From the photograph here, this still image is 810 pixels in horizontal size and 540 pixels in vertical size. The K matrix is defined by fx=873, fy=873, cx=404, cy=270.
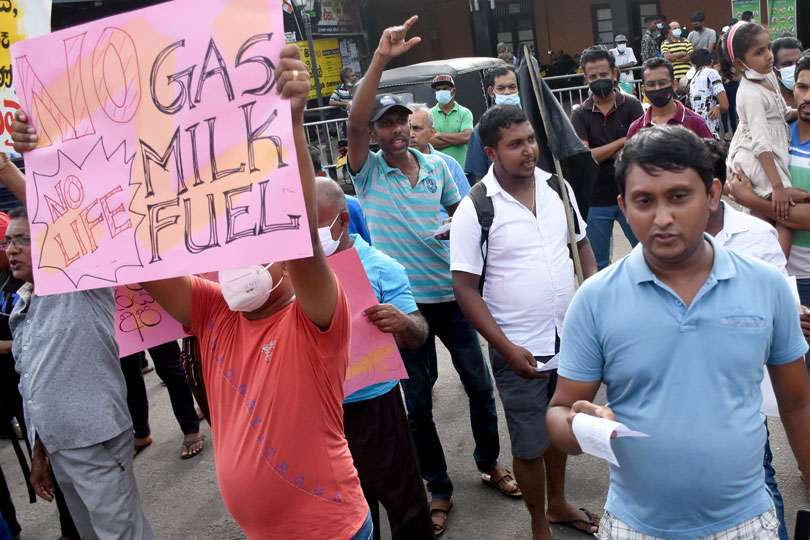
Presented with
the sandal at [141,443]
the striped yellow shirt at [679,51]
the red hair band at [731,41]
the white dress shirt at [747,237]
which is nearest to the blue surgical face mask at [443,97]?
the red hair band at [731,41]

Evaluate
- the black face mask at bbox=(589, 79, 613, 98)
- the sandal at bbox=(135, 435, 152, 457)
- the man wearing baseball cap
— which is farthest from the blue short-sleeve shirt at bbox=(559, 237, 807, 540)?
the man wearing baseball cap

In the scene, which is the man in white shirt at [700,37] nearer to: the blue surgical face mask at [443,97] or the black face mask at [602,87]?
the blue surgical face mask at [443,97]

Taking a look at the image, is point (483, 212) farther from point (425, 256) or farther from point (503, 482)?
point (503, 482)

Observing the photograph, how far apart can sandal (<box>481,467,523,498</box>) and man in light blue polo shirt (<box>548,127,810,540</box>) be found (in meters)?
2.22

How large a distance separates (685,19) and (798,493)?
77.3ft

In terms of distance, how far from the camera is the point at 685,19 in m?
25.2

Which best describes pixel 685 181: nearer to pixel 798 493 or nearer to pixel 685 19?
pixel 798 493

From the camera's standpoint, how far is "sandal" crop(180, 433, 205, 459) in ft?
18.7

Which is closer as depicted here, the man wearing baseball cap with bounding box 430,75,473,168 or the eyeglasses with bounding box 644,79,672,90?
the eyeglasses with bounding box 644,79,672,90

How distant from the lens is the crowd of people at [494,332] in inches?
85.7

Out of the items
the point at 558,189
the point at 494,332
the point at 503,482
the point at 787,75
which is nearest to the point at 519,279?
the point at 494,332

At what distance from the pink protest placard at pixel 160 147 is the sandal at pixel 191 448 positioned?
350 cm

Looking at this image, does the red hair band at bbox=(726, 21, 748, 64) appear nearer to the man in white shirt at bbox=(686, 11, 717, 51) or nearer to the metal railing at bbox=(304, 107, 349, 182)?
the metal railing at bbox=(304, 107, 349, 182)

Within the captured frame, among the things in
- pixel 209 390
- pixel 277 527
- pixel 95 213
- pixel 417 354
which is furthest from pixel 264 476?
pixel 417 354
